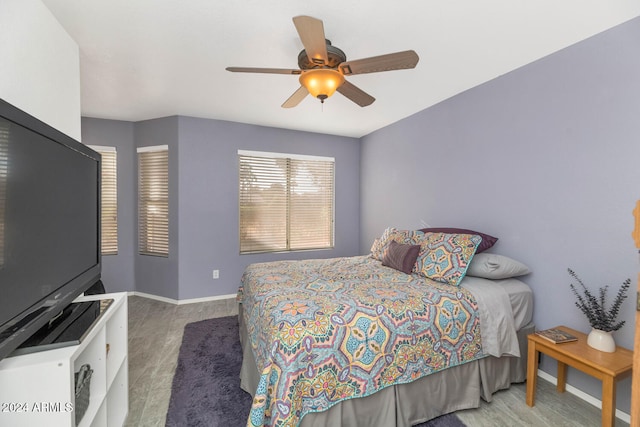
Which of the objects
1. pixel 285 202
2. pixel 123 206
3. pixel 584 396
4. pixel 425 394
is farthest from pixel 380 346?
pixel 123 206

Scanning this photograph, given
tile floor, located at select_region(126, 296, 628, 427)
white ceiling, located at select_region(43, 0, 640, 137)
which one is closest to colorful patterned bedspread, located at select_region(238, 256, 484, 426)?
tile floor, located at select_region(126, 296, 628, 427)

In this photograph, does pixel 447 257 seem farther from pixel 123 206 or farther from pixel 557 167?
pixel 123 206

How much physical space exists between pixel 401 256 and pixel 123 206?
3.79 m

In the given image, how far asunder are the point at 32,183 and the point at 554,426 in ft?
9.63

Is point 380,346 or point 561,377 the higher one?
point 380,346

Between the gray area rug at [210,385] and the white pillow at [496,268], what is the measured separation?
1018mm

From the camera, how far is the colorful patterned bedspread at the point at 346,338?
4.32 feet

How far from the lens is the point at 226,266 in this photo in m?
3.84

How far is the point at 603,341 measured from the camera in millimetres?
1621

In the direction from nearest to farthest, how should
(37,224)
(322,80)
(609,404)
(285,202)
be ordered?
(37,224) < (609,404) < (322,80) < (285,202)

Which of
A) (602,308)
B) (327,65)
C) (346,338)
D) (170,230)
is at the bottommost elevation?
(346,338)

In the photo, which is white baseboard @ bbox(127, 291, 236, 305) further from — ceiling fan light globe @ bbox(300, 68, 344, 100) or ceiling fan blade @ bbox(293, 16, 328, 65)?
ceiling fan blade @ bbox(293, 16, 328, 65)

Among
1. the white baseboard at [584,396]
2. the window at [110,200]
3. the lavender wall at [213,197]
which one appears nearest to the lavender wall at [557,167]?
the white baseboard at [584,396]

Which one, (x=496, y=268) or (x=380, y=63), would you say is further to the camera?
(x=496, y=268)
